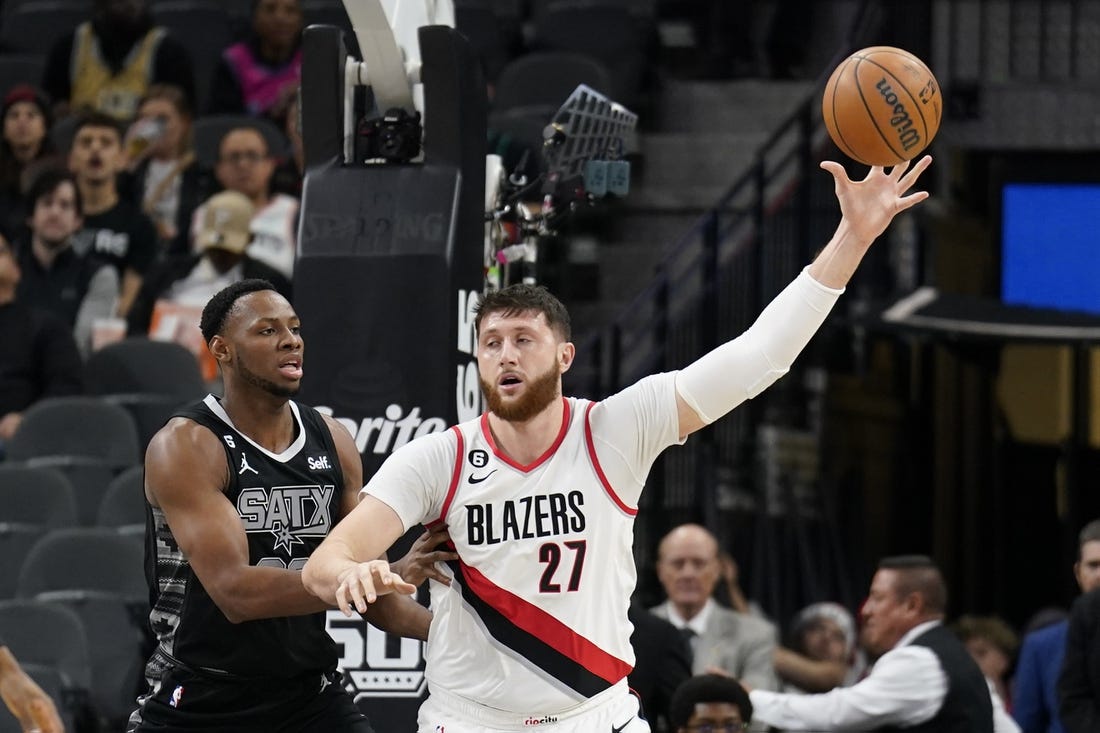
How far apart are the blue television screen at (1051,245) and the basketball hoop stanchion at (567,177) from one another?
703 centimetres

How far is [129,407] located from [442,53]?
431 cm

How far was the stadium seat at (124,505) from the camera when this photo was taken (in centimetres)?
1044

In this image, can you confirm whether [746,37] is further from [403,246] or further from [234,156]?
[403,246]

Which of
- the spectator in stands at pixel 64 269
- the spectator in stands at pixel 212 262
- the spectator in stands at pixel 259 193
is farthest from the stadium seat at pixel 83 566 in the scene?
the spectator in stands at pixel 64 269

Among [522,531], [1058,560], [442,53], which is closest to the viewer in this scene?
[522,531]

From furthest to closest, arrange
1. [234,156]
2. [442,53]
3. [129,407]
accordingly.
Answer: [234,156] → [129,407] → [442,53]

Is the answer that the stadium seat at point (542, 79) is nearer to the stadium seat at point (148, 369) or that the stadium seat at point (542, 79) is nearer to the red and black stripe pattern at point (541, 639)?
the stadium seat at point (148, 369)

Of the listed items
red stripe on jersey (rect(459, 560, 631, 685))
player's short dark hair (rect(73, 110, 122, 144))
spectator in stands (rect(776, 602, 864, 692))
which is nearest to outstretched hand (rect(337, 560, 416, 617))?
red stripe on jersey (rect(459, 560, 631, 685))

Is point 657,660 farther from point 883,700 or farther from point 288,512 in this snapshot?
point 288,512

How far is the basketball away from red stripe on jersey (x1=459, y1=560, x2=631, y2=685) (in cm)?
172

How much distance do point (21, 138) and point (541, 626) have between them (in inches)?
366

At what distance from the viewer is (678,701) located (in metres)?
8.13

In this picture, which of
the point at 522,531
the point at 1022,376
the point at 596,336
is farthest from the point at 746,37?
the point at 522,531

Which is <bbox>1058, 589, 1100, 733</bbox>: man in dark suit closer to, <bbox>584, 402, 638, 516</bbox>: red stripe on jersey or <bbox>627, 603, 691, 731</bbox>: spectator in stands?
<bbox>627, 603, 691, 731</bbox>: spectator in stands
